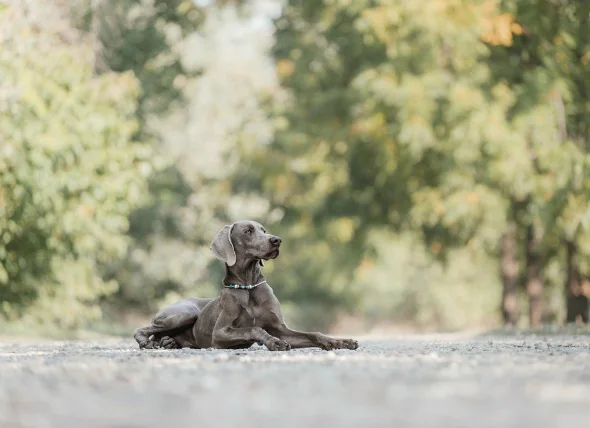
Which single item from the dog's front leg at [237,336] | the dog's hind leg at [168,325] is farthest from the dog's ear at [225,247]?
the dog's hind leg at [168,325]

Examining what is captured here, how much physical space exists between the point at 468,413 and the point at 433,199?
16649 millimetres

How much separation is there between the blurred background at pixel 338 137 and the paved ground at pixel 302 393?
34.3 feet

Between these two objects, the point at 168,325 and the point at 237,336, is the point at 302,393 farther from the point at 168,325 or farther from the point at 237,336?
the point at 168,325

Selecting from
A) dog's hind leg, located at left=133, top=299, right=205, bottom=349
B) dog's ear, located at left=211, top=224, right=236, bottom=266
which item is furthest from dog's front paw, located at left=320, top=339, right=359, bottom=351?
dog's hind leg, located at left=133, top=299, right=205, bottom=349

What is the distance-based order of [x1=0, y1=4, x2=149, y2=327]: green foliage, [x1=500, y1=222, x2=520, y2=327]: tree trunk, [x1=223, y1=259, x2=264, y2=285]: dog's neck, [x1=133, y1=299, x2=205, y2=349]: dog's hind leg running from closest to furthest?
1. [x1=223, y1=259, x2=264, y2=285]: dog's neck
2. [x1=133, y1=299, x2=205, y2=349]: dog's hind leg
3. [x1=0, y1=4, x2=149, y2=327]: green foliage
4. [x1=500, y1=222, x2=520, y2=327]: tree trunk

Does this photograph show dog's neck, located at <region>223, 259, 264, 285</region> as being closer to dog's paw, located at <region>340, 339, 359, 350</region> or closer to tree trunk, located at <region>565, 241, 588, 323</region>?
dog's paw, located at <region>340, 339, 359, 350</region>

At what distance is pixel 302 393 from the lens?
545 centimetres

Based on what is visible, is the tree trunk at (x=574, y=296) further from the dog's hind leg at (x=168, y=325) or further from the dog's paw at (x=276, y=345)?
the dog's paw at (x=276, y=345)

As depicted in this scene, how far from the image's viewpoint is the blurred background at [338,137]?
18.3m

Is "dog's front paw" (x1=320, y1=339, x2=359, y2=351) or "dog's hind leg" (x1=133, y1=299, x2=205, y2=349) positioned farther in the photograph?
"dog's hind leg" (x1=133, y1=299, x2=205, y2=349)

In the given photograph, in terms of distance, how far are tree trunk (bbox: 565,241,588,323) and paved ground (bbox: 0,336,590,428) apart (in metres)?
13.5

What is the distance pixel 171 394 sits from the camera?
18.0ft

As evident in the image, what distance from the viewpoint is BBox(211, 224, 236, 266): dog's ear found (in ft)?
34.5

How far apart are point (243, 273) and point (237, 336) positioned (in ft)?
2.60
